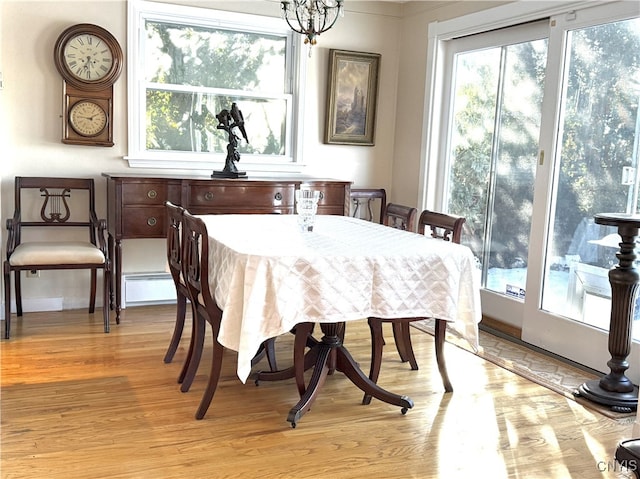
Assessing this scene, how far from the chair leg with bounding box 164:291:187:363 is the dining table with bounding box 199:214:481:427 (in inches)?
17.4

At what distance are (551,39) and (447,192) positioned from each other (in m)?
1.45

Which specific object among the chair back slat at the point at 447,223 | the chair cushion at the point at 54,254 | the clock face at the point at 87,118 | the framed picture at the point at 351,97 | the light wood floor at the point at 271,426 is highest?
the framed picture at the point at 351,97

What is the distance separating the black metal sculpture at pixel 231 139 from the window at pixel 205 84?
1.18 ft

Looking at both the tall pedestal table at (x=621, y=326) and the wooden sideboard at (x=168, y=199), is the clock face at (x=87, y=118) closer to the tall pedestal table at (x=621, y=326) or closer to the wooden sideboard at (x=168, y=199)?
the wooden sideboard at (x=168, y=199)

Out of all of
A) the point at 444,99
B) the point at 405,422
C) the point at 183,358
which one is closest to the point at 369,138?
the point at 444,99

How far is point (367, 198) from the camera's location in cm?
519

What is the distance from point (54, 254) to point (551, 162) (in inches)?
117

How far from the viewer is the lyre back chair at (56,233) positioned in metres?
3.81

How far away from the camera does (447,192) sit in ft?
Result: 16.2

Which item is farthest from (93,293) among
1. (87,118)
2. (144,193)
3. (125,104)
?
(125,104)

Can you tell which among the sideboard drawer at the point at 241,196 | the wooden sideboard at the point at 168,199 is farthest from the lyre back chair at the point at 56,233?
the sideboard drawer at the point at 241,196

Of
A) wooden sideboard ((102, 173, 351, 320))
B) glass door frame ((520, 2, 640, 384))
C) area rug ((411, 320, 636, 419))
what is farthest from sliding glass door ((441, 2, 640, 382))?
wooden sideboard ((102, 173, 351, 320))

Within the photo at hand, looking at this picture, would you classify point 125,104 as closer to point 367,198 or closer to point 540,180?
point 367,198

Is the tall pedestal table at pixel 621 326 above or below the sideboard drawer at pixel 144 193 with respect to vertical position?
below
